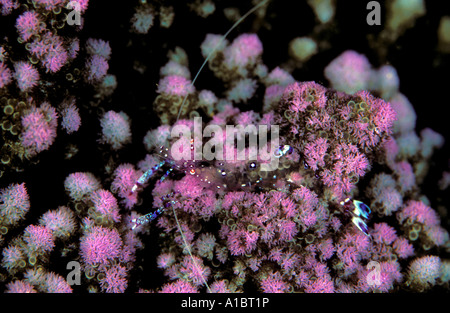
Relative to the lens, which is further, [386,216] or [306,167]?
[386,216]

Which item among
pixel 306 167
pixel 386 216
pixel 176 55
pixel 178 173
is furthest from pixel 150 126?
pixel 386 216

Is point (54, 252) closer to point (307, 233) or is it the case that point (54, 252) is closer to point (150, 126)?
point (150, 126)

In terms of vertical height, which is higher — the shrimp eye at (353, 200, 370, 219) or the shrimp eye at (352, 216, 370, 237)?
the shrimp eye at (353, 200, 370, 219)

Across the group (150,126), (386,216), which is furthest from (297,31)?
(386,216)

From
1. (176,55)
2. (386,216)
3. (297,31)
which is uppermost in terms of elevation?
(297,31)

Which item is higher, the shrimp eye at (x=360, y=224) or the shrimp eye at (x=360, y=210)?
the shrimp eye at (x=360, y=210)

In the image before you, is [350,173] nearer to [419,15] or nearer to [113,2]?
[419,15]

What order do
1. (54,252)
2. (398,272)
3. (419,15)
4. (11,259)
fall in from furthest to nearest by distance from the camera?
1. (419,15)
2. (398,272)
3. (54,252)
4. (11,259)
